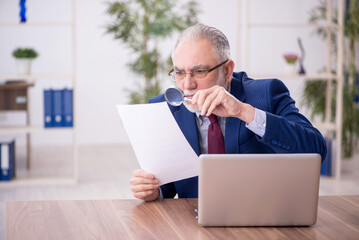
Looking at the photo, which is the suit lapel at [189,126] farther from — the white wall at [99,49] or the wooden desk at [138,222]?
the white wall at [99,49]

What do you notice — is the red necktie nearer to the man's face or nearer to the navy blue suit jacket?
the navy blue suit jacket

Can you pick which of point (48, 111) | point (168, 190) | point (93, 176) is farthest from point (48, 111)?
point (168, 190)

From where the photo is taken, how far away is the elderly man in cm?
167

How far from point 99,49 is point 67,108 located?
7.65 ft

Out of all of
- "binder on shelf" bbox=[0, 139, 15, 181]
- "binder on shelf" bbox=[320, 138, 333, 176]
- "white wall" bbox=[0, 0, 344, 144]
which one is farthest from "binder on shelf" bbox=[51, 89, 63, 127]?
"binder on shelf" bbox=[320, 138, 333, 176]

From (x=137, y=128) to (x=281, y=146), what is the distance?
1.61 ft

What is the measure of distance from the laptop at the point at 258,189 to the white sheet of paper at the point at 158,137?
0.26m

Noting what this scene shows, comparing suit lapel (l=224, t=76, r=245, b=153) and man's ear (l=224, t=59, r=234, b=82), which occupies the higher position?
man's ear (l=224, t=59, r=234, b=82)

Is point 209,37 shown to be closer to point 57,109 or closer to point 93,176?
point 57,109

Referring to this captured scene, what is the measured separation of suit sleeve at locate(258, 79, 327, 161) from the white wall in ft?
14.9

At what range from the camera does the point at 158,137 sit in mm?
1579

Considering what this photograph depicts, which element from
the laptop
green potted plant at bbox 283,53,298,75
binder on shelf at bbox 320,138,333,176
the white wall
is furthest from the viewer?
the white wall

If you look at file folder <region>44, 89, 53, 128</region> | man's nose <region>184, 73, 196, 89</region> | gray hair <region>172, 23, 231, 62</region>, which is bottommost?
file folder <region>44, 89, 53, 128</region>

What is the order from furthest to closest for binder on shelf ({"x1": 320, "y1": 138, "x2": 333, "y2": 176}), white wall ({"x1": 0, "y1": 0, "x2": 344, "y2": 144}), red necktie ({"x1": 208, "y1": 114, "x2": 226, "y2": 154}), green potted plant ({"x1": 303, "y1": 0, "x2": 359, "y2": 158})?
white wall ({"x1": 0, "y1": 0, "x2": 344, "y2": 144}) < green potted plant ({"x1": 303, "y1": 0, "x2": 359, "y2": 158}) < binder on shelf ({"x1": 320, "y1": 138, "x2": 333, "y2": 176}) < red necktie ({"x1": 208, "y1": 114, "x2": 226, "y2": 154})
